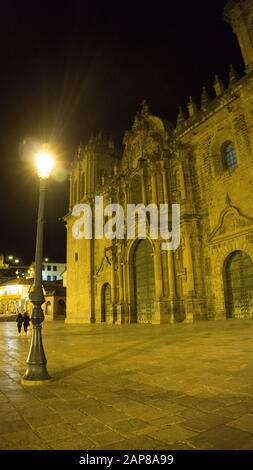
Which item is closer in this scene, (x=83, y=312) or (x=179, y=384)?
(x=179, y=384)

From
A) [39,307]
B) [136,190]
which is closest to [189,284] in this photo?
[136,190]

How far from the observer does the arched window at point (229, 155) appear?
18.0 m

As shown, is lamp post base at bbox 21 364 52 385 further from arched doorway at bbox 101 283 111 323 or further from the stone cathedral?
arched doorway at bbox 101 283 111 323

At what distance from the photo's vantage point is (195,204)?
63.6 feet

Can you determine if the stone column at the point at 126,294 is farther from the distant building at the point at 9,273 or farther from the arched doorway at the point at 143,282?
the distant building at the point at 9,273

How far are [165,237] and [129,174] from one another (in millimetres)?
7415

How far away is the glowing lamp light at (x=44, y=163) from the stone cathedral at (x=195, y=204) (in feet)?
39.6

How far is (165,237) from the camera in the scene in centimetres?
2002

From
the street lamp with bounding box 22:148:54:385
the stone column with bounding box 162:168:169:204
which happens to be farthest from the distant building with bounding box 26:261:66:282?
the street lamp with bounding box 22:148:54:385

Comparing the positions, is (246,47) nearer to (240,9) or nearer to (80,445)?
(240,9)

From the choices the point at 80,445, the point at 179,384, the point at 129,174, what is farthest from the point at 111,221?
the point at 80,445

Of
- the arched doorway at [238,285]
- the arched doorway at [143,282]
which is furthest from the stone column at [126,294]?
the arched doorway at [238,285]

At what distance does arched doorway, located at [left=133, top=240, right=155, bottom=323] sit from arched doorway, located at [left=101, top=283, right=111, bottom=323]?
4.30m

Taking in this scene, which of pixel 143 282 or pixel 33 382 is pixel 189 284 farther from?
pixel 33 382
